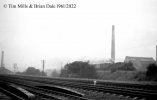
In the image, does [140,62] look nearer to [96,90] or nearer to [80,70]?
[80,70]

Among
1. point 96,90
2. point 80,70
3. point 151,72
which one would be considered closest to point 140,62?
point 80,70

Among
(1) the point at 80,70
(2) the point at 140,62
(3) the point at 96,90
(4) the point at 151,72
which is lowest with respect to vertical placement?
(1) the point at 80,70

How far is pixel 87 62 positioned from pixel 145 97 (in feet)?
140

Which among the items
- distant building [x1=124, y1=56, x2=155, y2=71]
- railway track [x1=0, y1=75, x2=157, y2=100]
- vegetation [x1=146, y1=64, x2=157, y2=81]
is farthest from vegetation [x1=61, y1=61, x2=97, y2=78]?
railway track [x1=0, y1=75, x2=157, y2=100]

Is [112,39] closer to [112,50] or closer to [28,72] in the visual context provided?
[112,50]

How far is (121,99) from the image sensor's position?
41.6 feet

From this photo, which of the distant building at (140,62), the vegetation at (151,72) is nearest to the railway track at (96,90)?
the vegetation at (151,72)

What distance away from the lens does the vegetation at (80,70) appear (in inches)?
2126

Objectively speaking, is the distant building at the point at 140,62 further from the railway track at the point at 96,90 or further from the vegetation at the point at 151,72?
the railway track at the point at 96,90

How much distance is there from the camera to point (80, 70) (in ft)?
182

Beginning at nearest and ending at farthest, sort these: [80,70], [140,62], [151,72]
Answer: [151,72] → [80,70] → [140,62]

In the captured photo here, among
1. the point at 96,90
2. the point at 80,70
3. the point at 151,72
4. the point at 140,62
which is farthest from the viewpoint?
the point at 140,62

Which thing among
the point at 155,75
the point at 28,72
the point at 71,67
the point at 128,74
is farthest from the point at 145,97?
the point at 28,72

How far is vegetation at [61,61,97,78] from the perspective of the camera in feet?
177
